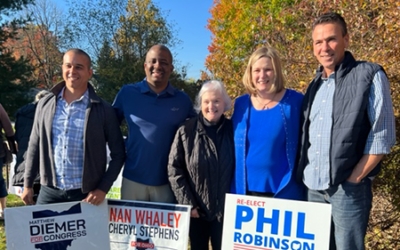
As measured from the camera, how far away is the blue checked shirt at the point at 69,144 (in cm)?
312

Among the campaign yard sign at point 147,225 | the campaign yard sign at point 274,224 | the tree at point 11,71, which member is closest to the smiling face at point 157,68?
the campaign yard sign at point 147,225

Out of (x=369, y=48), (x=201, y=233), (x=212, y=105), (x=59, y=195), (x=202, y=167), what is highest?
(x=369, y=48)

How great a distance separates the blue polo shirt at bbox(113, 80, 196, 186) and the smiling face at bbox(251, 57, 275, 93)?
0.89m

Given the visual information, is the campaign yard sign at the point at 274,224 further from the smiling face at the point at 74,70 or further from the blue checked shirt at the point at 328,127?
the smiling face at the point at 74,70

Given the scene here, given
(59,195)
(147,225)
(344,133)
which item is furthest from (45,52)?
(344,133)

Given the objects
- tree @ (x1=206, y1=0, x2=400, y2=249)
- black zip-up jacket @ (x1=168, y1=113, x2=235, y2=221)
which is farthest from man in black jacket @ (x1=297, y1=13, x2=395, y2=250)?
tree @ (x1=206, y1=0, x2=400, y2=249)

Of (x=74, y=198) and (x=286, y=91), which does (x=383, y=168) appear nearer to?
(x=286, y=91)

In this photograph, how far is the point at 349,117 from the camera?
253 centimetres

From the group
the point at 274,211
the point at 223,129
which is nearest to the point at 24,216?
the point at 223,129

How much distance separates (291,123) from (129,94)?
5.43 feet

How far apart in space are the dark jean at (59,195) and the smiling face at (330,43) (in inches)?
97.5

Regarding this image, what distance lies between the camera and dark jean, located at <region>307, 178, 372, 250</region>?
2.59 m

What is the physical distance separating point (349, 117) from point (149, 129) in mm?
1817

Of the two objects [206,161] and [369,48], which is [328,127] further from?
[369,48]
